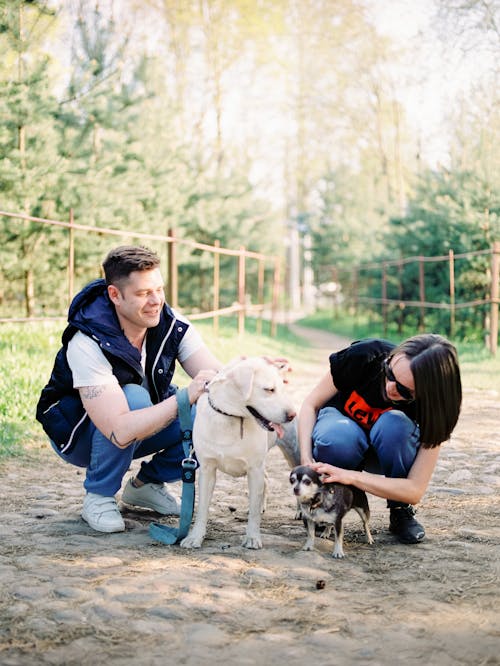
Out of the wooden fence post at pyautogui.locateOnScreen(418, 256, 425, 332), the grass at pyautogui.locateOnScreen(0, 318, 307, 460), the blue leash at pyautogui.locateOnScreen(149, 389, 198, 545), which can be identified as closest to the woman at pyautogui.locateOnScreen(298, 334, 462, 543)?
the blue leash at pyautogui.locateOnScreen(149, 389, 198, 545)

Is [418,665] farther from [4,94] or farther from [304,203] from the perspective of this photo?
[304,203]

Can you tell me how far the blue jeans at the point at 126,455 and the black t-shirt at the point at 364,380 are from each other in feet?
2.95

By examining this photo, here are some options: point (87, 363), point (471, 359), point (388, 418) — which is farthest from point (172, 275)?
point (388, 418)

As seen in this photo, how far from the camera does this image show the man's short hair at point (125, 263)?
345cm

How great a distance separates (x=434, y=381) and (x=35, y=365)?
209 inches

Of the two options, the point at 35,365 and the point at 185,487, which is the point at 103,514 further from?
the point at 35,365

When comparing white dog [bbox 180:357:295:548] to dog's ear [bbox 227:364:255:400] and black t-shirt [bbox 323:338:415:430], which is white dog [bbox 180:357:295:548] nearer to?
dog's ear [bbox 227:364:255:400]

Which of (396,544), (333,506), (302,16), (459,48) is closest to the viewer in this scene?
(333,506)

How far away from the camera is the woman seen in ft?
10.4

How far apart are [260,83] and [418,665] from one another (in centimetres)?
2722

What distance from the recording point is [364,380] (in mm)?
3674

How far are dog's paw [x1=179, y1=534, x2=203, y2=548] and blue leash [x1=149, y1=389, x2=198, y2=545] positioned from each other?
0.04 meters

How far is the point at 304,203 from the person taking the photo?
1484 inches

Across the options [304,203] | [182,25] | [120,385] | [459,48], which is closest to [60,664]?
[120,385]
